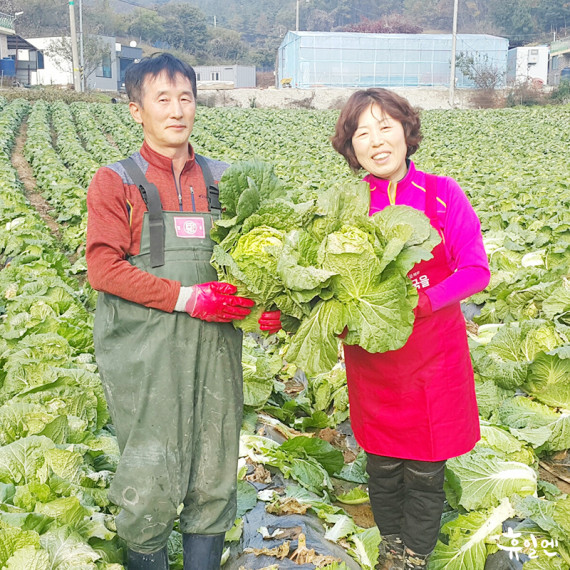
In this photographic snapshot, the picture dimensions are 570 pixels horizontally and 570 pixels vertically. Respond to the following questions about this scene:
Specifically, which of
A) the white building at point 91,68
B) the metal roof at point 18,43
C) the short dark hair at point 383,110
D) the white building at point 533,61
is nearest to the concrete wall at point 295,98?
the white building at point 91,68

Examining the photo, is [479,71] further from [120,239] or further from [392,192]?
[120,239]

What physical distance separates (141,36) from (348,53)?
46482mm

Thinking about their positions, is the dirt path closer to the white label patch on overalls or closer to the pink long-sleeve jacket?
the white label patch on overalls

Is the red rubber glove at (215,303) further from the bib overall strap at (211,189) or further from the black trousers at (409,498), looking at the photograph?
the black trousers at (409,498)

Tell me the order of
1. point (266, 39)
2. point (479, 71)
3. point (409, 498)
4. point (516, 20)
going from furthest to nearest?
Result: point (266, 39) → point (516, 20) → point (479, 71) → point (409, 498)

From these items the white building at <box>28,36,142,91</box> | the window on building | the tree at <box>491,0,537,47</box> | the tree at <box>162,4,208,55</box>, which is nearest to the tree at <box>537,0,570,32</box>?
the tree at <box>491,0,537,47</box>

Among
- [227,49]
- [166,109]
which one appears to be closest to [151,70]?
[166,109]

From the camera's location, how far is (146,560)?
2.40 metres

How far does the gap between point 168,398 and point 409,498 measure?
1.08m

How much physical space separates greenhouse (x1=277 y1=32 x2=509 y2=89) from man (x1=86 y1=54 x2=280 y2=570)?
48609 millimetres

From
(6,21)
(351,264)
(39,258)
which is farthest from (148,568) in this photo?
(6,21)

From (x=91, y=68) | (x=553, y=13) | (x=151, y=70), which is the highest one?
(x=553, y=13)

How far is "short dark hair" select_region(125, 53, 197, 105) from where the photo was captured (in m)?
2.38

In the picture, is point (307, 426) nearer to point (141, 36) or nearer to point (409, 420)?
point (409, 420)
